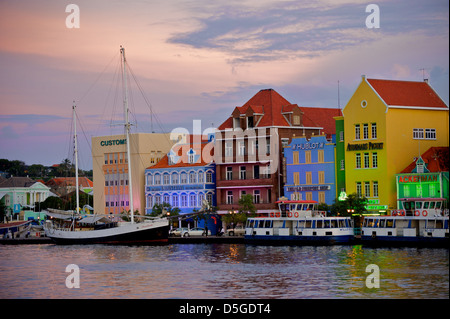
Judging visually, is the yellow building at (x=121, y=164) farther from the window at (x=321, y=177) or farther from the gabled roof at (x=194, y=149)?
the window at (x=321, y=177)

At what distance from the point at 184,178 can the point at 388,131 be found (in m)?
35.9

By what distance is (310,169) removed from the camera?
106375mm

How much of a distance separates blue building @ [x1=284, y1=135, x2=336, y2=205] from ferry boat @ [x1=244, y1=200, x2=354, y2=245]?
410cm

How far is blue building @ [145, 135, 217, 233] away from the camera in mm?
119625

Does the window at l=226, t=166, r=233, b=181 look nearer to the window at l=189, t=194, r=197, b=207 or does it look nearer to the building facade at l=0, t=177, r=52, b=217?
the window at l=189, t=194, r=197, b=207

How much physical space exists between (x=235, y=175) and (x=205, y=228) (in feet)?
31.2

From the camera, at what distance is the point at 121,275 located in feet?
219

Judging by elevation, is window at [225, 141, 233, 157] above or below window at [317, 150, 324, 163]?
above

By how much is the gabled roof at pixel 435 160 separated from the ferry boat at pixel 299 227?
9438mm

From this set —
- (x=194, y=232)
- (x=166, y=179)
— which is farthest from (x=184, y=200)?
(x=194, y=232)

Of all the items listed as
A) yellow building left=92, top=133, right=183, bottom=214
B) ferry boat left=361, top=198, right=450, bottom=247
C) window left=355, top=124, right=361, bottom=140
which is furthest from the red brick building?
ferry boat left=361, top=198, right=450, bottom=247

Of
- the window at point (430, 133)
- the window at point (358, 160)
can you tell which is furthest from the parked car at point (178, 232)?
the window at point (430, 133)
